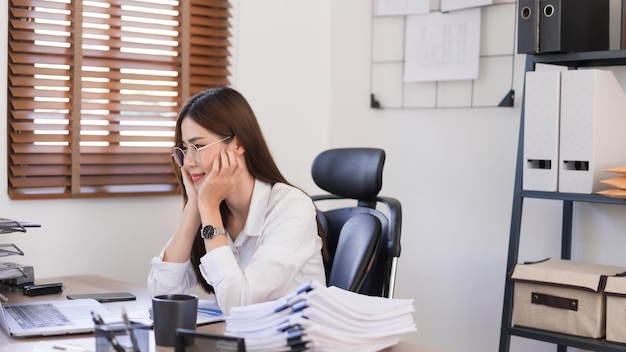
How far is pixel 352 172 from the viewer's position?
233 cm

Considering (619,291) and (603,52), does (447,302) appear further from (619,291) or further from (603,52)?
(603,52)

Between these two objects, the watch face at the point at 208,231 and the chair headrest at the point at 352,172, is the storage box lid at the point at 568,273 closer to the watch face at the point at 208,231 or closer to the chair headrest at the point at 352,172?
the chair headrest at the point at 352,172

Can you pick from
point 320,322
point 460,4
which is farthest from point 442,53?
point 320,322

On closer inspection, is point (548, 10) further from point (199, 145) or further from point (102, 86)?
point (102, 86)

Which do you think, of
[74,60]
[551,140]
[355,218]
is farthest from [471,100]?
[74,60]

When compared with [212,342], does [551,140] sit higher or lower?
higher

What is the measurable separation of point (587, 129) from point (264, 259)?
1135 mm

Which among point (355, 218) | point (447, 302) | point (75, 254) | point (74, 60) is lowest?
point (447, 302)

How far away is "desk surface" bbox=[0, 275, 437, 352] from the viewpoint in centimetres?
157

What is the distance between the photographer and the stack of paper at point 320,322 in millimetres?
1378

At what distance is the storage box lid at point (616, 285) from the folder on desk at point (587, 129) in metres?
0.27

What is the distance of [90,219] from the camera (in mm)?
2818

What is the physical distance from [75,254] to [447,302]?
141 cm

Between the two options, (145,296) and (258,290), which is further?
(145,296)
